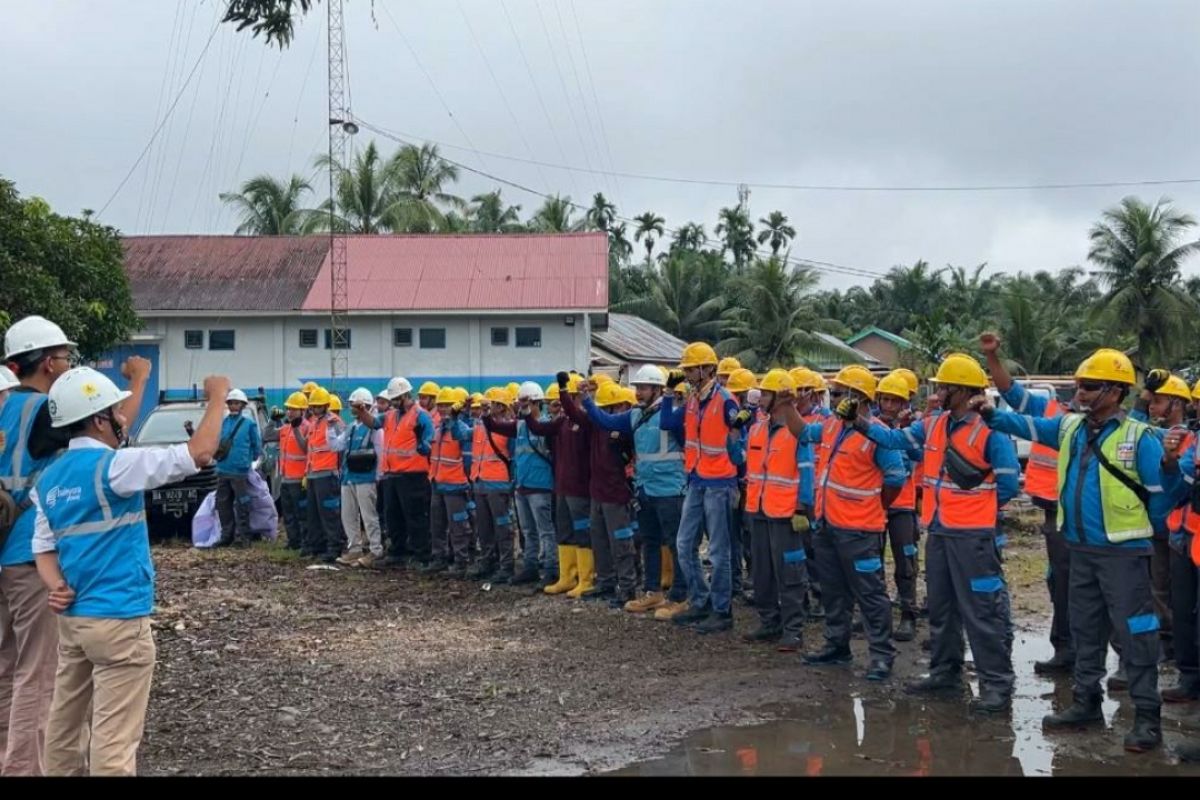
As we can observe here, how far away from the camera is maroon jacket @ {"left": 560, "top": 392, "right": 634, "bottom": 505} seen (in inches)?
388

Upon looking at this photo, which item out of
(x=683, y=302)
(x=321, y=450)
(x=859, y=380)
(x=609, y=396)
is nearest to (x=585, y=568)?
(x=609, y=396)

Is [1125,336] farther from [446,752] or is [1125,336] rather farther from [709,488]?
[446,752]

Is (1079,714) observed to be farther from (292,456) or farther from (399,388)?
(292,456)

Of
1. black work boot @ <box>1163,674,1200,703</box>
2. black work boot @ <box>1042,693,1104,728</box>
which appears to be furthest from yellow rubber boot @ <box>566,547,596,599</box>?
black work boot @ <box>1163,674,1200,703</box>

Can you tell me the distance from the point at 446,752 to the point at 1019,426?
379cm

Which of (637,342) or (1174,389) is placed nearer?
(1174,389)

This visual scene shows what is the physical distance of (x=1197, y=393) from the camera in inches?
295

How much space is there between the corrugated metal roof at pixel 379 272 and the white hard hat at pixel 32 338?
23.7 metres

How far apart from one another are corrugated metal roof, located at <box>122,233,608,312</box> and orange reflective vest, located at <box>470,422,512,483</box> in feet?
58.5

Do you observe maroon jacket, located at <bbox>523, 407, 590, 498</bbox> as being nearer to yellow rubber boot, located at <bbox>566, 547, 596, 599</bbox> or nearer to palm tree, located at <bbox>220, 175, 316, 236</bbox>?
yellow rubber boot, located at <bbox>566, 547, 596, 599</bbox>

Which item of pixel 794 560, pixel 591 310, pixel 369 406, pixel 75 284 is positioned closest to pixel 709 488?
pixel 794 560

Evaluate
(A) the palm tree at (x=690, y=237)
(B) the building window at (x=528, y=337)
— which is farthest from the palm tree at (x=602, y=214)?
(B) the building window at (x=528, y=337)

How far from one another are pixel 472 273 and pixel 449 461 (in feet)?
64.5

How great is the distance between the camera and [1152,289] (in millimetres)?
36156
